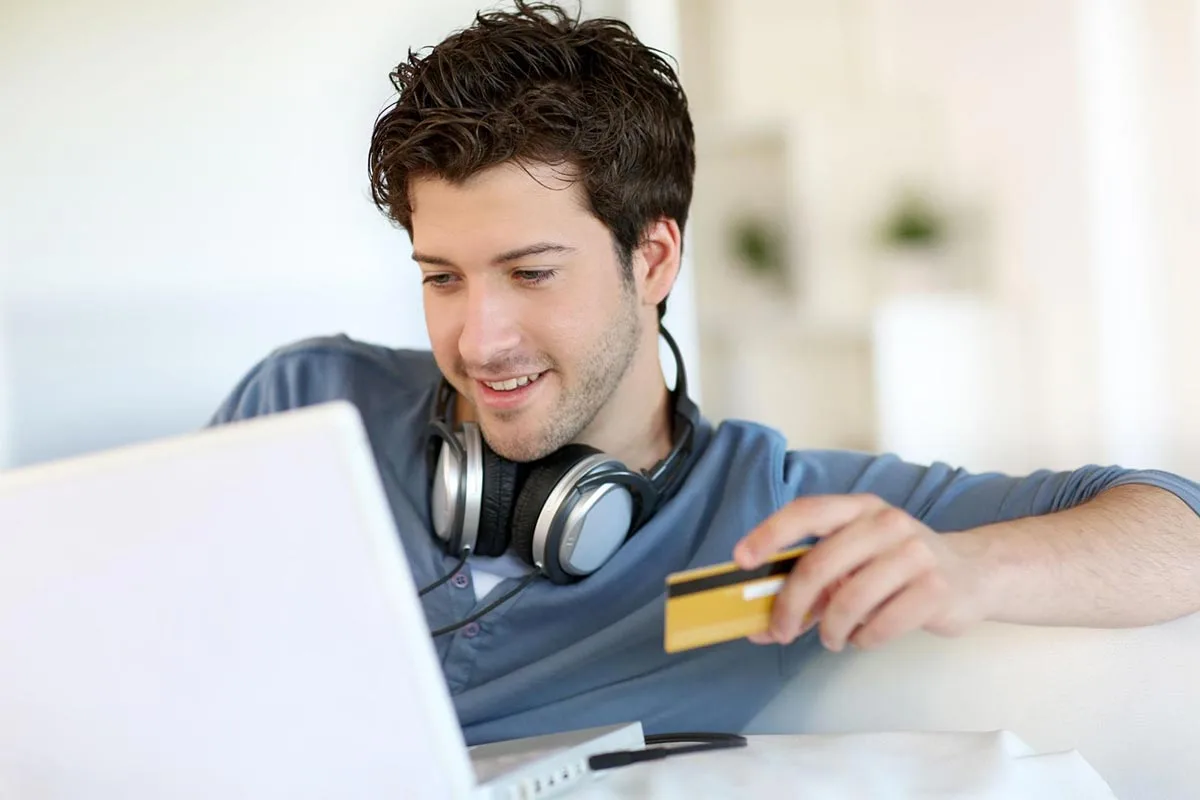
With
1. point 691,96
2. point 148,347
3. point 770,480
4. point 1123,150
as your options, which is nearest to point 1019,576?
point 770,480

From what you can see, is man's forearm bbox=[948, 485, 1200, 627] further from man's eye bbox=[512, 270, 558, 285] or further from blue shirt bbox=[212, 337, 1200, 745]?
man's eye bbox=[512, 270, 558, 285]

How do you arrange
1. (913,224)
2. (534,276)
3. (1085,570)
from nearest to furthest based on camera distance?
(1085,570), (534,276), (913,224)

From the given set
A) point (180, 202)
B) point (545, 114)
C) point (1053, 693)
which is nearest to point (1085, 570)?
point (1053, 693)

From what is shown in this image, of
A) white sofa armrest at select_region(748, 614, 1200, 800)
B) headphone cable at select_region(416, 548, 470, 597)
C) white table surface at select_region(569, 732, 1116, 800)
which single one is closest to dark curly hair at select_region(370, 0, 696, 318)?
headphone cable at select_region(416, 548, 470, 597)

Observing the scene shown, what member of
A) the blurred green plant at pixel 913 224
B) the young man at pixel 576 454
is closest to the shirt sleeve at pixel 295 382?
the young man at pixel 576 454

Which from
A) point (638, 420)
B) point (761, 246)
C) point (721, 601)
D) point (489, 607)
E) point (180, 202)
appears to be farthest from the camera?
point (761, 246)

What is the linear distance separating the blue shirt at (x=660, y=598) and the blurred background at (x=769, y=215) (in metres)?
0.85

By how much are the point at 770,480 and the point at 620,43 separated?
0.55m

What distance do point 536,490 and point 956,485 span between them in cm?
43

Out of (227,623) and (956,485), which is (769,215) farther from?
(227,623)

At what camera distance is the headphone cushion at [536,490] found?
46.4 inches

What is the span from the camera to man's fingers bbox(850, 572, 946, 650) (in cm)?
83

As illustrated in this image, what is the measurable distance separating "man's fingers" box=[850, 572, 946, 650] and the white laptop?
35cm

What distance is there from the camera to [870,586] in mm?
814
